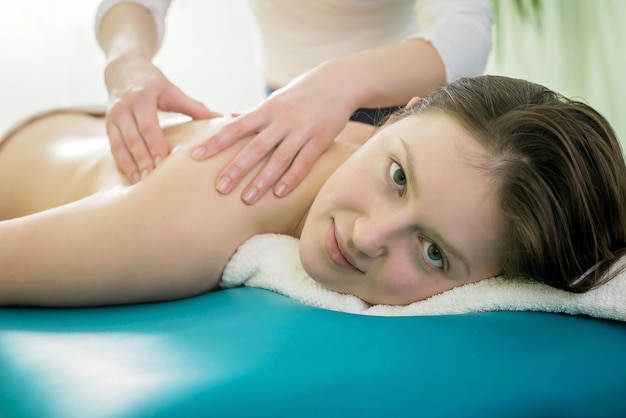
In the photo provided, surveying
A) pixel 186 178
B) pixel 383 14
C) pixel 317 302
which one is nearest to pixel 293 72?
pixel 383 14

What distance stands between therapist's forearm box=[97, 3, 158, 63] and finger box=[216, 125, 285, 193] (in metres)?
0.43

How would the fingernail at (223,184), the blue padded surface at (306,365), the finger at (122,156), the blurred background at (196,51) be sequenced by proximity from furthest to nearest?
the blurred background at (196,51) → the finger at (122,156) → the fingernail at (223,184) → the blue padded surface at (306,365)

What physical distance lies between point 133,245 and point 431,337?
1.45 feet

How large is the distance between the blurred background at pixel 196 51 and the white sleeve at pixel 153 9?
465 mm

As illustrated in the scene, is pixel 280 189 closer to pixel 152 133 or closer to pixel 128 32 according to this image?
pixel 152 133

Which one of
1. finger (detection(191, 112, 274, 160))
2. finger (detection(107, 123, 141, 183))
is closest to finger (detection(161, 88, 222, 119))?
finger (detection(107, 123, 141, 183))

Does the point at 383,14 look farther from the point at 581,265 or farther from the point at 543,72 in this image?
the point at 581,265

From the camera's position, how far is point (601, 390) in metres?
0.87

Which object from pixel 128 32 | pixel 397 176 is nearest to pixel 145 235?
pixel 397 176

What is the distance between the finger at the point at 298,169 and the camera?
3.87ft

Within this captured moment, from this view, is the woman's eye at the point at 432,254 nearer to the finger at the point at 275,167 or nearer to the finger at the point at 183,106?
the finger at the point at 275,167

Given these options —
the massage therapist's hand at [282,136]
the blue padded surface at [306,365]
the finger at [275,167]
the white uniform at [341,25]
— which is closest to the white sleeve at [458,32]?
the white uniform at [341,25]

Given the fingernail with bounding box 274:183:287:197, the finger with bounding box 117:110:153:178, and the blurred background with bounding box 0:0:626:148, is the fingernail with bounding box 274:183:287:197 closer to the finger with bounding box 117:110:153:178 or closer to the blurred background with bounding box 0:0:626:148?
the finger with bounding box 117:110:153:178

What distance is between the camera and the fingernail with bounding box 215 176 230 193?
1121 millimetres
